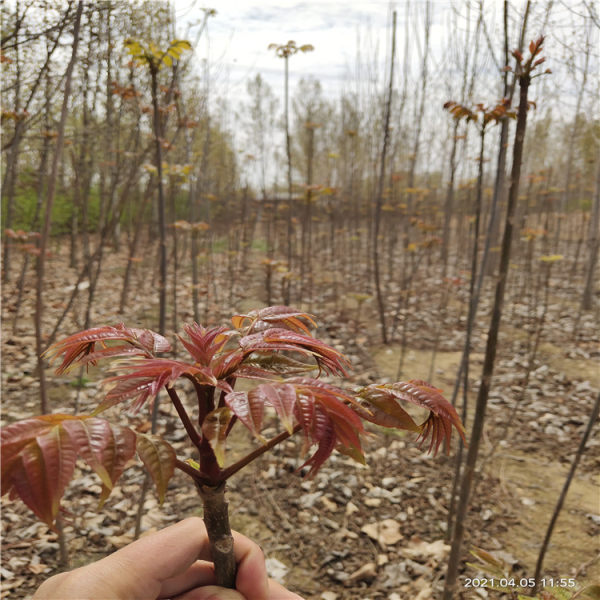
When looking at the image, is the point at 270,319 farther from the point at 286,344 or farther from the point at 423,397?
the point at 423,397

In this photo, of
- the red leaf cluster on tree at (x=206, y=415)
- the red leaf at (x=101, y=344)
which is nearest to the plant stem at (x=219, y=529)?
the red leaf cluster on tree at (x=206, y=415)

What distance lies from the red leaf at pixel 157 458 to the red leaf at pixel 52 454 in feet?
0.15

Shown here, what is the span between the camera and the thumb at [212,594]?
2.65ft

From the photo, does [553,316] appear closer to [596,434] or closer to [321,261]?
[596,434]

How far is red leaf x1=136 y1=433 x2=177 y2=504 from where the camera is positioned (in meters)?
0.58

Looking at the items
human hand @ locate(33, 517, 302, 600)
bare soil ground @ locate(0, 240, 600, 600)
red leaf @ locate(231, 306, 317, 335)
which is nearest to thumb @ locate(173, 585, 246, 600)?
human hand @ locate(33, 517, 302, 600)

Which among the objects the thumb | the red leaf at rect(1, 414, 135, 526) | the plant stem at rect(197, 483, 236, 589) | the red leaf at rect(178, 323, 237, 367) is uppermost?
the red leaf at rect(178, 323, 237, 367)

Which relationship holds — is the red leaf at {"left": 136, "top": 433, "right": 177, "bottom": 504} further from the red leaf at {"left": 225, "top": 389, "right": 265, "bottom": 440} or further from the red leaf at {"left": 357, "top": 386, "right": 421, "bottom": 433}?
the red leaf at {"left": 357, "top": 386, "right": 421, "bottom": 433}

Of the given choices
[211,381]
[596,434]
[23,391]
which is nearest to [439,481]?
[596,434]

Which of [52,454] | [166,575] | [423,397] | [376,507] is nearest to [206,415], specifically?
[52,454]

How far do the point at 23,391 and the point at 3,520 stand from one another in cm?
154

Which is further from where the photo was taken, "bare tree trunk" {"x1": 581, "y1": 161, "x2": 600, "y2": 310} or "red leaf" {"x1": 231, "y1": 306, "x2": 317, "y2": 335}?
"bare tree trunk" {"x1": 581, "y1": 161, "x2": 600, "y2": 310}

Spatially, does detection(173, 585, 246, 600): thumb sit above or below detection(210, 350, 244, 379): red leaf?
below

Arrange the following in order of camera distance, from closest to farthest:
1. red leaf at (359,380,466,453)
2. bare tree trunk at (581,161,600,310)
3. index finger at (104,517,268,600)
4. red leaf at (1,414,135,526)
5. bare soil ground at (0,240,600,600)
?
red leaf at (1,414,135,526) → red leaf at (359,380,466,453) → index finger at (104,517,268,600) → bare soil ground at (0,240,600,600) → bare tree trunk at (581,161,600,310)
